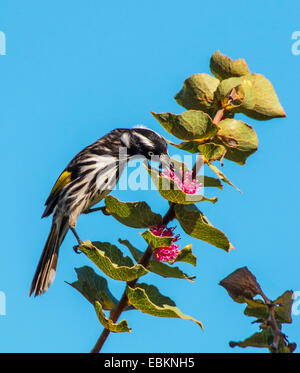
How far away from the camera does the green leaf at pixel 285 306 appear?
2068 millimetres

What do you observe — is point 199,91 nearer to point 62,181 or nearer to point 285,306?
point 285,306

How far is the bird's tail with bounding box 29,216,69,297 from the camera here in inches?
179

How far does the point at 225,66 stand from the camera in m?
2.63

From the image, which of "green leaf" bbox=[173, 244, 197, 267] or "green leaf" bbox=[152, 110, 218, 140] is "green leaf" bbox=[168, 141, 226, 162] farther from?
Answer: "green leaf" bbox=[173, 244, 197, 267]

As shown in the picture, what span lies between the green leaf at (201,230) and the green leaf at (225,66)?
2.60ft

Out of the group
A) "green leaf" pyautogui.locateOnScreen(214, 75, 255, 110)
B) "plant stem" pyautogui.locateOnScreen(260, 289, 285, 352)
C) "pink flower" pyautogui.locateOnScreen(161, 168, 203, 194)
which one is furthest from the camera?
"green leaf" pyautogui.locateOnScreen(214, 75, 255, 110)

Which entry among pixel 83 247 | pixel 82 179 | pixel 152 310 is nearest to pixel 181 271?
pixel 152 310

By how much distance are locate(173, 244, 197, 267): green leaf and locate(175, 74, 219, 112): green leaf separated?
82cm

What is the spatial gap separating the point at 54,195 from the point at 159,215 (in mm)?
3483

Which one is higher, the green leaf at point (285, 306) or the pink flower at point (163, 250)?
the pink flower at point (163, 250)

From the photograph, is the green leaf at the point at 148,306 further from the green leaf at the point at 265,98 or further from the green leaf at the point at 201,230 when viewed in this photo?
the green leaf at the point at 265,98

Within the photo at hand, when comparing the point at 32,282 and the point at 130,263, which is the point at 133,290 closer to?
the point at 130,263

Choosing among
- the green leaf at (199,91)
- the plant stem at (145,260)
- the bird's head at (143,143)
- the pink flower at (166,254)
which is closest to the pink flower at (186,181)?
the plant stem at (145,260)

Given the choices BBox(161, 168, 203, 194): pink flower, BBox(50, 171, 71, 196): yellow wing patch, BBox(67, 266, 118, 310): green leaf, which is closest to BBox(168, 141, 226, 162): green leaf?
BBox(161, 168, 203, 194): pink flower
